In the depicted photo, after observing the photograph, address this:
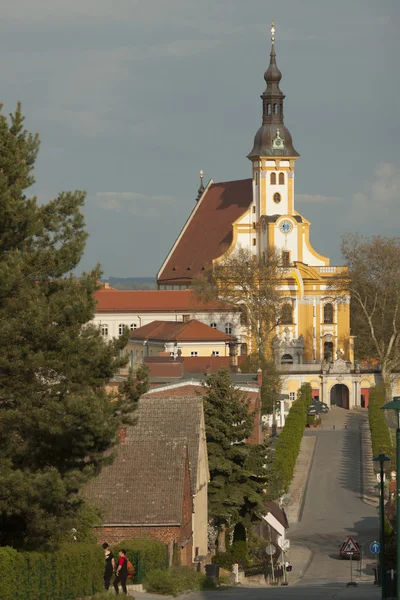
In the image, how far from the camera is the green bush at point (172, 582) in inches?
1227

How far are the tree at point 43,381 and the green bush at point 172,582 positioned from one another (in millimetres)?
3313

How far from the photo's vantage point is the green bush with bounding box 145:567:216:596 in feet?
102

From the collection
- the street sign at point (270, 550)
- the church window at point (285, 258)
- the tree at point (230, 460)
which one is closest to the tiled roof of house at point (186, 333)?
the church window at point (285, 258)

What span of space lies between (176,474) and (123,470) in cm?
125

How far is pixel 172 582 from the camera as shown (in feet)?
103

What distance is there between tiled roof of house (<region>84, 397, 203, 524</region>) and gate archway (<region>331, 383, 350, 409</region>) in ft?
254

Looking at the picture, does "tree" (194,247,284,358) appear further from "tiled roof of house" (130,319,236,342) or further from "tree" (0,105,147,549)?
"tree" (0,105,147,549)

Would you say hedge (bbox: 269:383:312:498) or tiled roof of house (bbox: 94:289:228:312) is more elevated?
tiled roof of house (bbox: 94:289:228:312)

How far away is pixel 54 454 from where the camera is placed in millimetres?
28156

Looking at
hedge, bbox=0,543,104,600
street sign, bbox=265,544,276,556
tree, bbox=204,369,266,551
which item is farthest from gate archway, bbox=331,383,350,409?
hedge, bbox=0,543,104,600

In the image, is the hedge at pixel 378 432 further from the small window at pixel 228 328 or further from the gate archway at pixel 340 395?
the small window at pixel 228 328

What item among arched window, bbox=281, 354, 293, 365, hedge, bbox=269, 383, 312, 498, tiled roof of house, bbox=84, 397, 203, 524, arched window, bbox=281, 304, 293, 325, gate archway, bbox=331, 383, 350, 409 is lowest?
tiled roof of house, bbox=84, 397, 203, 524

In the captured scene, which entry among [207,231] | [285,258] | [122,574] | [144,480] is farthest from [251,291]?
[122,574]

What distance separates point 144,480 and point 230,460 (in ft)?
34.5
